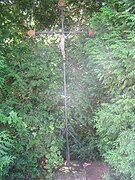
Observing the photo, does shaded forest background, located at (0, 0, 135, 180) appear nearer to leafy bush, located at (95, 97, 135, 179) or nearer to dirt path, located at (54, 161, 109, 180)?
leafy bush, located at (95, 97, 135, 179)

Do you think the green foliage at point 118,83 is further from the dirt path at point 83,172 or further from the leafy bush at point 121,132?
the dirt path at point 83,172

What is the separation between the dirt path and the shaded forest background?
0.38 ft

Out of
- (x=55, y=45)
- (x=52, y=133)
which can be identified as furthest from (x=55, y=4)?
(x=52, y=133)

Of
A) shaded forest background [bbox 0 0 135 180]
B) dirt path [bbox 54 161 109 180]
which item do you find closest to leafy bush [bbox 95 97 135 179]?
shaded forest background [bbox 0 0 135 180]

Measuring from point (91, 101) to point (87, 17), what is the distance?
3.85 feet

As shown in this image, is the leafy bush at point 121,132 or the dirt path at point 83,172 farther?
the dirt path at point 83,172

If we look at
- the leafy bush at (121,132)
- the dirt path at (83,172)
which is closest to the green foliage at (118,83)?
the leafy bush at (121,132)

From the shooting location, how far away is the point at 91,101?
2.77 meters

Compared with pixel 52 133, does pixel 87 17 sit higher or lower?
higher

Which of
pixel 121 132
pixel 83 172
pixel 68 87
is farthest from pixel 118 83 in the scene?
pixel 83 172

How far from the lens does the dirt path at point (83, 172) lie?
8.48 ft

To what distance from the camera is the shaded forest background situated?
6.88ft

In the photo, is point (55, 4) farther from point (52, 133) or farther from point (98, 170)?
point (98, 170)

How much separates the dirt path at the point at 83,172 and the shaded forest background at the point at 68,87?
0.12m
